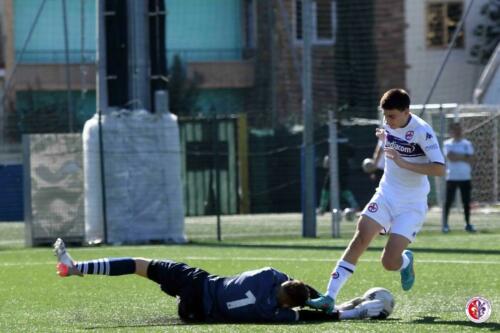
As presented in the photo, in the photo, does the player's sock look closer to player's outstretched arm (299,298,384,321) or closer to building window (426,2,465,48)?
player's outstretched arm (299,298,384,321)

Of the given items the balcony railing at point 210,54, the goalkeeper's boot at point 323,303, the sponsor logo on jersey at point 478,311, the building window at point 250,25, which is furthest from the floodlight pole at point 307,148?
the balcony railing at point 210,54

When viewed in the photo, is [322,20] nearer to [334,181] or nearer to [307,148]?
[334,181]

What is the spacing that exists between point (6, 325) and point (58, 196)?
1132 centimetres

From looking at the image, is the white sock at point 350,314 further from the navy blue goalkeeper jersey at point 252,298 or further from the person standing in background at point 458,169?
the person standing in background at point 458,169

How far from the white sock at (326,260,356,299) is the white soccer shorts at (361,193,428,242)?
0.45 metres

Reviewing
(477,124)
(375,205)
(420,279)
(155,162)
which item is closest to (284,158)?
(477,124)

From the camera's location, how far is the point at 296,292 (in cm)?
958

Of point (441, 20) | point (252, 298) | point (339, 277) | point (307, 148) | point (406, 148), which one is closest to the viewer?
point (252, 298)

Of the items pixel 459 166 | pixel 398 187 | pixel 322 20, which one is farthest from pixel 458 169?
pixel 322 20

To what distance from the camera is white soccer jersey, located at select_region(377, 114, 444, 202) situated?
10250 mm

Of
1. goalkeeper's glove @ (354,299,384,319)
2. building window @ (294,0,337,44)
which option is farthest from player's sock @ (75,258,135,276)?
building window @ (294,0,337,44)

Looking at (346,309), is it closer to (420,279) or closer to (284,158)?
(420,279)

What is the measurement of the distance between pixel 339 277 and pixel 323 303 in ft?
1.42

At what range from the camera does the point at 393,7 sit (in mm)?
36656
